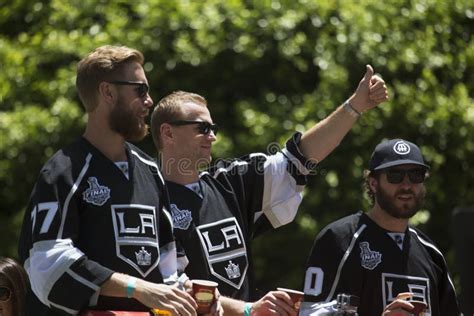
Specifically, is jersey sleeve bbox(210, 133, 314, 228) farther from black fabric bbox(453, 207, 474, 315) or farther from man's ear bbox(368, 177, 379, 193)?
black fabric bbox(453, 207, 474, 315)

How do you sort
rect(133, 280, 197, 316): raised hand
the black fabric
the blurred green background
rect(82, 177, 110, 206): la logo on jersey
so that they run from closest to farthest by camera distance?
the black fabric → rect(133, 280, 197, 316): raised hand → rect(82, 177, 110, 206): la logo on jersey → the blurred green background

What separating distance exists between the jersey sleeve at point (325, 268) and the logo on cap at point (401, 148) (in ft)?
2.03

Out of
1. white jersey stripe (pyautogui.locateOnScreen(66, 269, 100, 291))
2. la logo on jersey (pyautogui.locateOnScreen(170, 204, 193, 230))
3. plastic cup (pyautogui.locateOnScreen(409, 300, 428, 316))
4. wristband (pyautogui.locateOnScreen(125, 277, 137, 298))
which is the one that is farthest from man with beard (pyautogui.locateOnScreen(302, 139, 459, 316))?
white jersey stripe (pyautogui.locateOnScreen(66, 269, 100, 291))

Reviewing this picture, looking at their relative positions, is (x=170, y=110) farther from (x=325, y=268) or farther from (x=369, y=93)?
(x=325, y=268)

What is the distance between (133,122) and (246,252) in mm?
1204

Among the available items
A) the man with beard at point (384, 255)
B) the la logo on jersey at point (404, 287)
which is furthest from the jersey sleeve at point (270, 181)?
the la logo on jersey at point (404, 287)

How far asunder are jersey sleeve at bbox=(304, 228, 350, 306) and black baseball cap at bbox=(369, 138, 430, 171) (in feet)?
1.69

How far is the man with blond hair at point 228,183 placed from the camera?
245 inches

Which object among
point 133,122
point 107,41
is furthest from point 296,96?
point 133,122

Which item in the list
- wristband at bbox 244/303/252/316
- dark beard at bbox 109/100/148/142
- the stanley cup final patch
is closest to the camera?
dark beard at bbox 109/100/148/142

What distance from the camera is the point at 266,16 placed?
9.77 meters

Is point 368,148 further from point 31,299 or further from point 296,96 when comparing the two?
point 31,299

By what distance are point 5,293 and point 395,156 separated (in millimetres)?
2283

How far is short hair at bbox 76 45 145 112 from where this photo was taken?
18.1 ft
